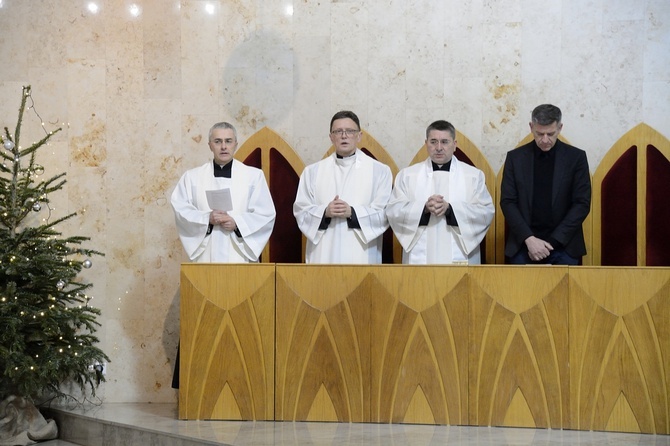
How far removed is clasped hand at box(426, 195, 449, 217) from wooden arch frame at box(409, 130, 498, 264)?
108 cm

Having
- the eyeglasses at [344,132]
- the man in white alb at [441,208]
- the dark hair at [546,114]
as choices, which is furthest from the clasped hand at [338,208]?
the dark hair at [546,114]

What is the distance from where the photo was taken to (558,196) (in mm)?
6281

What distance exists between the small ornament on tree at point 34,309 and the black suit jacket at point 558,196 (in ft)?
10.1

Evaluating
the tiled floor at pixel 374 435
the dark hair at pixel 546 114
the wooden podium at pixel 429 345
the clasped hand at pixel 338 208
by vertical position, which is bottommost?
the tiled floor at pixel 374 435

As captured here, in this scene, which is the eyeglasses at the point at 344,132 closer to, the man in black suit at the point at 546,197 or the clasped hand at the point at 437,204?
the clasped hand at the point at 437,204

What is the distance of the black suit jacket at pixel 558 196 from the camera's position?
20.0ft

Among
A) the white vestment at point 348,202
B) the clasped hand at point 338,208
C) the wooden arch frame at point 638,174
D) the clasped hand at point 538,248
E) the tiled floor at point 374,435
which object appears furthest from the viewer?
the wooden arch frame at point 638,174

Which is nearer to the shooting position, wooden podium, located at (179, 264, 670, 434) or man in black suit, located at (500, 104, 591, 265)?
wooden podium, located at (179, 264, 670, 434)

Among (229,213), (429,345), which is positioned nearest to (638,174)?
(429,345)

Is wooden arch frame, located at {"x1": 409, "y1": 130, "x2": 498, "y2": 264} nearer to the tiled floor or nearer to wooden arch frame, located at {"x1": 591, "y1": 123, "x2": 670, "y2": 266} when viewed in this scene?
wooden arch frame, located at {"x1": 591, "y1": 123, "x2": 670, "y2": 266}

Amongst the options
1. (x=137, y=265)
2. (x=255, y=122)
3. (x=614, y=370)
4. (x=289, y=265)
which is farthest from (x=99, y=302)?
(x=614, y=370)

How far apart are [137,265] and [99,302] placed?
0.43 metres

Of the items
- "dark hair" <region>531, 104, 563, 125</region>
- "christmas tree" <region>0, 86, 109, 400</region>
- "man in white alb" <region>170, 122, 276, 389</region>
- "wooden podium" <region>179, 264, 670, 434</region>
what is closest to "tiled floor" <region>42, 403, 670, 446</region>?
"wooden podium" <region>179, 264, 670, 434</region>

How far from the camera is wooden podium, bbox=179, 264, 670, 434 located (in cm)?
528
